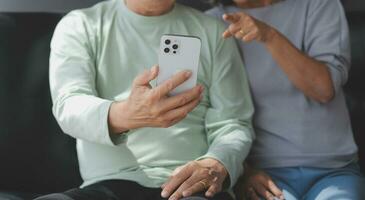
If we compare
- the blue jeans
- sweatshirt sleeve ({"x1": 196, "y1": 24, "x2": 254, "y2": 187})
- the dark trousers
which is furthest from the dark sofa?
the blue jeans

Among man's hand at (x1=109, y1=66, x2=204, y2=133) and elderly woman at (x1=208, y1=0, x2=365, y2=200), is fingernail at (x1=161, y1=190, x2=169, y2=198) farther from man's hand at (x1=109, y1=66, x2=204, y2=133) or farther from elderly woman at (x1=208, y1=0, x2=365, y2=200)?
elderly woman at (x1=208, y1=0, x2=365, y2=200)

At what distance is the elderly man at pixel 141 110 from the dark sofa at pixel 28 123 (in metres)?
0.20

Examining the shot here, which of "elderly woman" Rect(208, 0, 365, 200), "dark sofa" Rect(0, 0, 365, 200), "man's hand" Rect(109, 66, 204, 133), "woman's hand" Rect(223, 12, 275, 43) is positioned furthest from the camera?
"dark sofa" Rect(0, 0, 365, 200)

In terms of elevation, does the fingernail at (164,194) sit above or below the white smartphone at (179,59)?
below

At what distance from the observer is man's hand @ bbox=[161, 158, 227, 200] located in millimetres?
1277

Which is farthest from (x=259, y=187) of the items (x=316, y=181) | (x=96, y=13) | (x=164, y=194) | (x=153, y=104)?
(x=96, y=13)

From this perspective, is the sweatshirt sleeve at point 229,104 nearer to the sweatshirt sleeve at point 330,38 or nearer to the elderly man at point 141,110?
the elderly man at point 141,110

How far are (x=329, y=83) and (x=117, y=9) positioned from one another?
1.74 ft

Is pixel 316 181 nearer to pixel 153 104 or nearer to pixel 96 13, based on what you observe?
pixel 153 104

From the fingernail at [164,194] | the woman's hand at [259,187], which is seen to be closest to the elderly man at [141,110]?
the fingernail at [164,194]

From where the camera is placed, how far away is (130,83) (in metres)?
1.46

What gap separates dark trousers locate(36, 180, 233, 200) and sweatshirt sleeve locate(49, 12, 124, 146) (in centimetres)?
10

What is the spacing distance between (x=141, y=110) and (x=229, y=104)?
296mm

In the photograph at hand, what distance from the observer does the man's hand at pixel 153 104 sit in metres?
1.21
